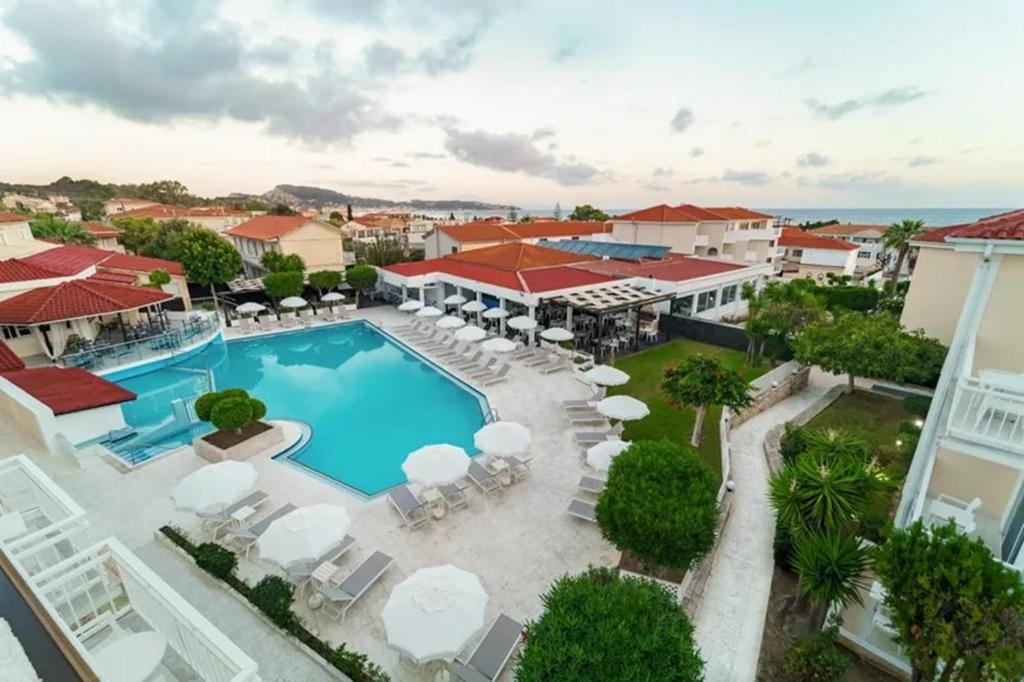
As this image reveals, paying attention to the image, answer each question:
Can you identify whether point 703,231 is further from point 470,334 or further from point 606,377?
point 606,377

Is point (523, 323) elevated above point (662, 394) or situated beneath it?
elevated above

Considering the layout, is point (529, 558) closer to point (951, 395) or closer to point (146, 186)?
point (951, 395)

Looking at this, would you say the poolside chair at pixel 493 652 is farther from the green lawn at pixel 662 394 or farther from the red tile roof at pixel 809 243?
the red tile roof at pixel 809 243

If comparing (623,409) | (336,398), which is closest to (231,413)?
(336,398)

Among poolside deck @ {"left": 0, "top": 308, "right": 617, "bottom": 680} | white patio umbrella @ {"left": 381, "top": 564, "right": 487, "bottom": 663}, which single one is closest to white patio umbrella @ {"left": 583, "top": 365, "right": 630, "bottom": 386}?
poolside deck @ {"left": 0, "top": 308, "right": 617, "bottom": 680}

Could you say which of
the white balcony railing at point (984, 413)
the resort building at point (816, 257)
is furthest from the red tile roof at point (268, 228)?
the resort building at point (816, 257)
